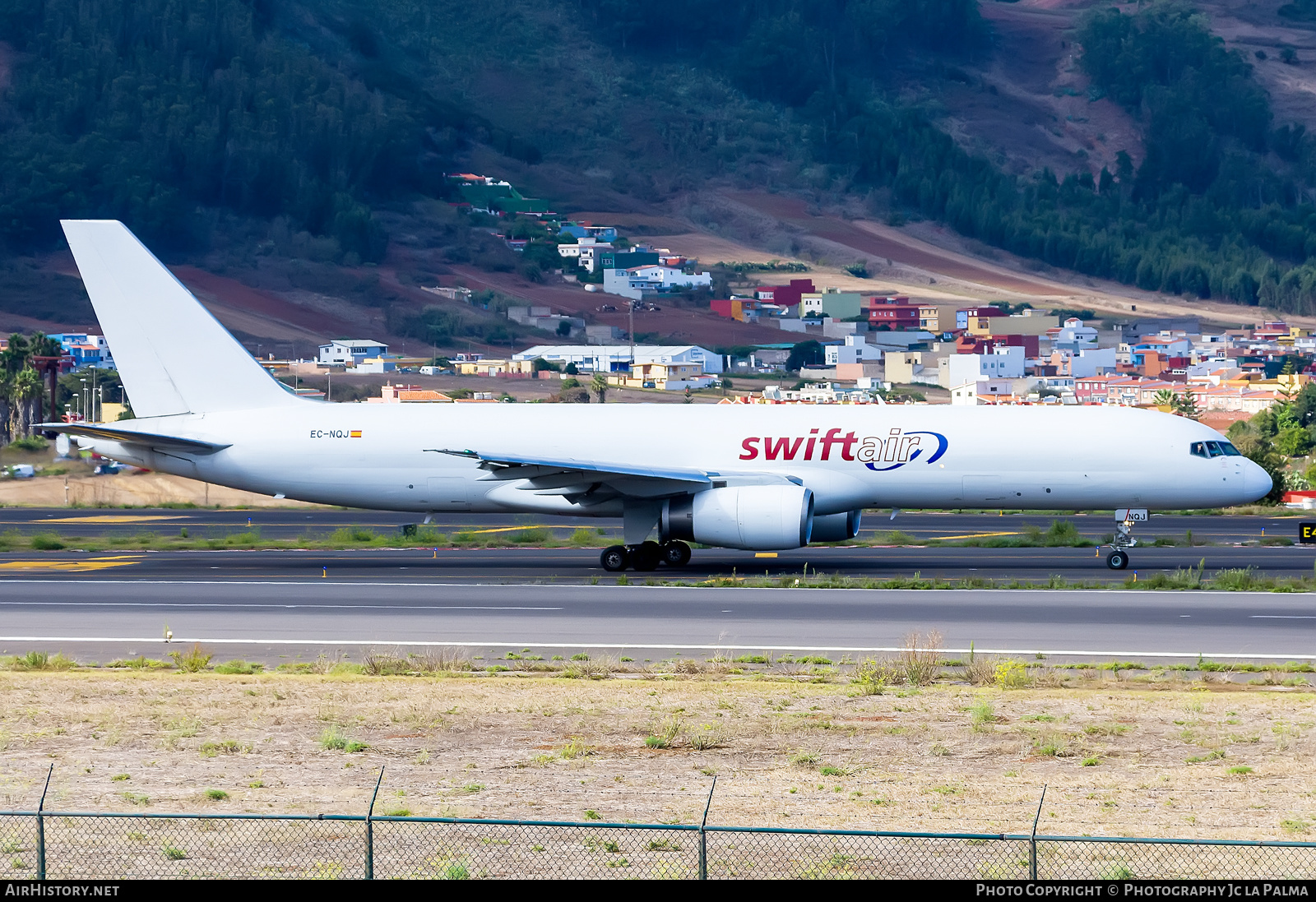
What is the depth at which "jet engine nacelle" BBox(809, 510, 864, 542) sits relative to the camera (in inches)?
1538

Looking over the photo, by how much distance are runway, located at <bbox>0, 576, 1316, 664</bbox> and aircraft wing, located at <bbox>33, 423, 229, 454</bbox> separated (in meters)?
4.53

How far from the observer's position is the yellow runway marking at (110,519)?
5628cm

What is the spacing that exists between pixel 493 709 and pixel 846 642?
26.4 ft

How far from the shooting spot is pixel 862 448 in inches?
1512

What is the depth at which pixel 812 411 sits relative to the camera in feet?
131

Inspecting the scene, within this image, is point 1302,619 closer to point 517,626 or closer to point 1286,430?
point 517,626

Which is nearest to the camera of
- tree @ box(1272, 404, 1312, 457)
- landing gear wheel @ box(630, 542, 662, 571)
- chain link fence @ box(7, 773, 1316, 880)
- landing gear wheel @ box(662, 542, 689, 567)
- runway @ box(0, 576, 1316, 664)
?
chain link fence @ box(7, 773, 1316, 880)

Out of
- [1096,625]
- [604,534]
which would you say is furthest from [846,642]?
[604,534]

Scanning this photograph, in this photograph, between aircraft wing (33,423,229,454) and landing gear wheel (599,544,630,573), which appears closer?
landing gear wheel (599,544,630,573)

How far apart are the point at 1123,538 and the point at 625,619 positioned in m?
14.8

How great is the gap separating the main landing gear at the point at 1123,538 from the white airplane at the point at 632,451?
2.3 inches

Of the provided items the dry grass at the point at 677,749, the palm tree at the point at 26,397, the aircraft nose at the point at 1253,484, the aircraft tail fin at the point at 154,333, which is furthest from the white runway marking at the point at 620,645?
the palm tree at the point at 26,397

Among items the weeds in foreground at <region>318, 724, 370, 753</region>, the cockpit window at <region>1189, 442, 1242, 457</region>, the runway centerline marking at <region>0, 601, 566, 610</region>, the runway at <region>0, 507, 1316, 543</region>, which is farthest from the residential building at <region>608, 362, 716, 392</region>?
the weeds in foreground at <region>318, 724, 370, 753</region>

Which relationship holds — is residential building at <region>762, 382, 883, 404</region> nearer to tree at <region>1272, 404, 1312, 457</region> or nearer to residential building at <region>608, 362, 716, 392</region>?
residential building at <region>608, 362, 716, 392</region>
